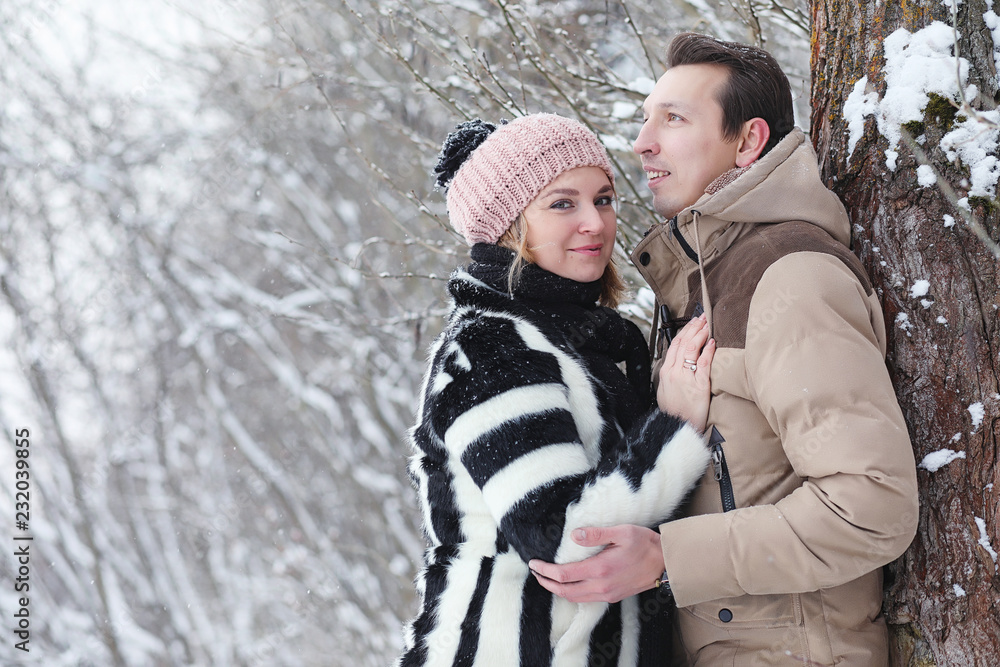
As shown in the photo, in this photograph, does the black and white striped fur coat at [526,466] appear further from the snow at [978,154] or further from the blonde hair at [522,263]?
the snow at [978,154]

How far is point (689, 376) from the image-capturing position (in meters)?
1.90

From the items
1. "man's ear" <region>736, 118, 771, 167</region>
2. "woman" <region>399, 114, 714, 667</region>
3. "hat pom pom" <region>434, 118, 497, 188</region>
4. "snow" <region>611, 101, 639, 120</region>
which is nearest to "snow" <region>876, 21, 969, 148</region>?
"man's ear" <region>736, 118, 771, 167</region>

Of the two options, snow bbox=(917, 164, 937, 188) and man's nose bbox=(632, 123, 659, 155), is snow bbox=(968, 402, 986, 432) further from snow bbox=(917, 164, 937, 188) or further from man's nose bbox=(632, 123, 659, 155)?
man's nose bbox=(632, 123, 659, 155)

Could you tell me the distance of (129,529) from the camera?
30.0 feet

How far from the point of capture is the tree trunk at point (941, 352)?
1741mm

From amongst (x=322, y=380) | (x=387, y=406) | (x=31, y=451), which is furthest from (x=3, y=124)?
(x=387, y=406)

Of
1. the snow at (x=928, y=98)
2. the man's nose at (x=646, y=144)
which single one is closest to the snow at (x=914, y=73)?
the snow at (x=928, y=98)

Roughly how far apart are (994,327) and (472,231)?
4.55 ft

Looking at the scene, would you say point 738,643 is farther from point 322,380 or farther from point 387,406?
point 322,380

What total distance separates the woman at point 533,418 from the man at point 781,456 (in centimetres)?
9

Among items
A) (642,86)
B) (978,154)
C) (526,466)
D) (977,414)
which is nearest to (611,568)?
(526,466)

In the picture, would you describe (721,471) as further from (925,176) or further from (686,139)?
(686,139)

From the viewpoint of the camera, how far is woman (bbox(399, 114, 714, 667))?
5.97ft

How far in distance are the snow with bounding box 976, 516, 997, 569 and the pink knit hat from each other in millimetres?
1373
